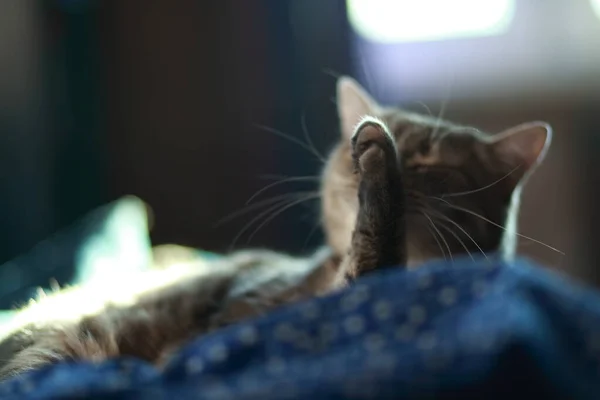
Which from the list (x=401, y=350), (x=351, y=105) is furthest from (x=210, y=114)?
(x=401, y=350)

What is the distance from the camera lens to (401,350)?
1.59 feet

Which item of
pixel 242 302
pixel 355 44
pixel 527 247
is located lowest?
pixel 527 247

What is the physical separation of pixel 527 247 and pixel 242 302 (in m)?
1.55

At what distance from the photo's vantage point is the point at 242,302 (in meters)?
1.15

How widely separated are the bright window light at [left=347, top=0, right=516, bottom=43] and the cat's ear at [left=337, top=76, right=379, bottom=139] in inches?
42.9

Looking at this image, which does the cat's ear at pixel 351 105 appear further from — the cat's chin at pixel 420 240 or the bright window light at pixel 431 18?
the bright window light at pixel 431 18

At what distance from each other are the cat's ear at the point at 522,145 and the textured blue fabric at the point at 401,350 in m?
0.72

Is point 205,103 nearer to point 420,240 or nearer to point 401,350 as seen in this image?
point 420,240

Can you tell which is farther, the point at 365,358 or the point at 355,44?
the point at 355,44

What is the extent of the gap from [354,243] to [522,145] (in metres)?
0.49

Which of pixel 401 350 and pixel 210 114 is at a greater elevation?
pixel 210 114

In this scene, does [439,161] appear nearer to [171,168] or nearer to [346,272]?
[346,272]

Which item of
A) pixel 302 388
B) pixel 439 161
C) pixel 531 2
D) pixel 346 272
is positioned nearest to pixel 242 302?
pixel 346 272

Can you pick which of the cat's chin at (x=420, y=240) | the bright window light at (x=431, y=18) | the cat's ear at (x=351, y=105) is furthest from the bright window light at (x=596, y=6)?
the cat's chin at (x=420, y=240)
